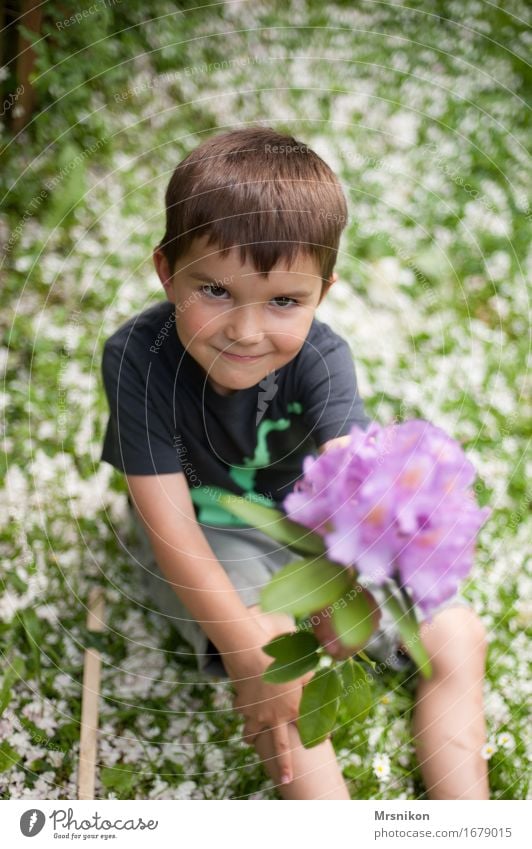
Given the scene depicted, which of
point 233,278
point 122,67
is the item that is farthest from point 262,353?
point 122,67

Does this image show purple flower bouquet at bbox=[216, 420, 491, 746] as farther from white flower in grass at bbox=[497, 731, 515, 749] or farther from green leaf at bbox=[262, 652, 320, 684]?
white flower in grass at bbox=[497, 731, 515, 749]

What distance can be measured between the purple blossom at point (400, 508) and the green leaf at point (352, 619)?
34 millimetres

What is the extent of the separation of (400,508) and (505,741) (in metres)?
0.46

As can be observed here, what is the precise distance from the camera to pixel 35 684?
82 centimetres

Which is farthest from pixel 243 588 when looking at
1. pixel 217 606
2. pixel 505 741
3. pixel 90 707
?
pixel 505 741

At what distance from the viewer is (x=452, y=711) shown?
81 cm

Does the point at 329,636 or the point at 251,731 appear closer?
the point at 329,636

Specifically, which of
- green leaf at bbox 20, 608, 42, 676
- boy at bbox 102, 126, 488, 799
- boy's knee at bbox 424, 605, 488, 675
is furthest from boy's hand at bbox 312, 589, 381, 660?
green leaf at bbox 20, 608, 42, 676

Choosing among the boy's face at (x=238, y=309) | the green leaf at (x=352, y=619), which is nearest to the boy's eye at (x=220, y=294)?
the boy's face at (x=238, y=309)

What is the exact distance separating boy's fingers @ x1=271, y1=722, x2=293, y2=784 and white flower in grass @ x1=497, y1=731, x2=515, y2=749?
0.67 feet

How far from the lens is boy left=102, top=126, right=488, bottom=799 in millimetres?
643

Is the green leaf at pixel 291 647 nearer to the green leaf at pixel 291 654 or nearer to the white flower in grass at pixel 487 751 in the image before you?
the green leaf at pixel 291 654

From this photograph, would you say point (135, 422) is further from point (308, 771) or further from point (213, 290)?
point (308, 771)

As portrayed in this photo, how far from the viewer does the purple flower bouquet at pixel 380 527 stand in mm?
456
